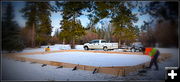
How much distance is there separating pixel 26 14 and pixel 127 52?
2283 millimetres

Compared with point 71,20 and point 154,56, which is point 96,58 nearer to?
point 71,20

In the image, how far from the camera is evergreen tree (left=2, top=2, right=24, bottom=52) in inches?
140

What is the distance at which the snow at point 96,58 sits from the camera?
363cm

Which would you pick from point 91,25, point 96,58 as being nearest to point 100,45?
point 96,58

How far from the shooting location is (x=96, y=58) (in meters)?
3.79

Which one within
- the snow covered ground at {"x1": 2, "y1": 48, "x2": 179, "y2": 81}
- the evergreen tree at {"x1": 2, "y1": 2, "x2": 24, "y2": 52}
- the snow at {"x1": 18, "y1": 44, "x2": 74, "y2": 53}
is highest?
the evergreen tree at {"x1": 2, "y1": 2, "x2": 24, "y2": 52}

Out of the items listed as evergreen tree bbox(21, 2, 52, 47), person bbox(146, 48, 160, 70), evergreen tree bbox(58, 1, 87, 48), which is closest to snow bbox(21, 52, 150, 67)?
person bbox(146, 48, 160, 70)

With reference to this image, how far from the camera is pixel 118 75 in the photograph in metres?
3.40

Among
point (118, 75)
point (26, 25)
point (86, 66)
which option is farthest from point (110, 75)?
point (26, 25)

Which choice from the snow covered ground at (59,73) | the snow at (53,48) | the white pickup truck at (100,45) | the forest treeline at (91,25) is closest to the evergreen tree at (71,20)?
the forest treeline at (91,25)

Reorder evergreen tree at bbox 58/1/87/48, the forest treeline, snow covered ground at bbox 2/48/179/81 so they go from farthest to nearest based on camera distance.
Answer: evergreen tree at bbox 58/1/87/48, the forest treeline, snow covered ground at bbox 2/48/179/81

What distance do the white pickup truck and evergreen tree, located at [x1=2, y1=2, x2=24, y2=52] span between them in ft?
4.62

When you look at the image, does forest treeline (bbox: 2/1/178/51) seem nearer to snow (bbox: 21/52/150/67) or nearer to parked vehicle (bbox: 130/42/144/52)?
parked vehicle (bbox: 130/42/144/52)

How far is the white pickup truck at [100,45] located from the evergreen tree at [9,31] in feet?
4.62
